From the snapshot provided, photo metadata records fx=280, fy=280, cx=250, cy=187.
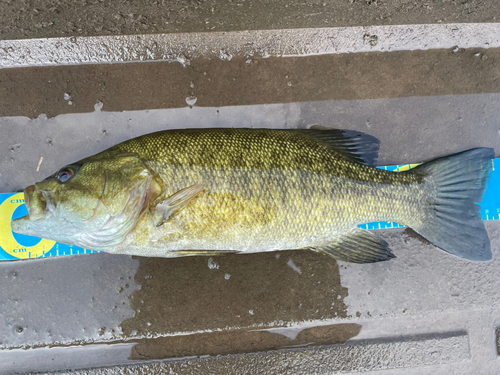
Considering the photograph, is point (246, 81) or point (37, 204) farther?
point (246, 81)

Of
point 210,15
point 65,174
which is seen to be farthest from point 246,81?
point 65,174

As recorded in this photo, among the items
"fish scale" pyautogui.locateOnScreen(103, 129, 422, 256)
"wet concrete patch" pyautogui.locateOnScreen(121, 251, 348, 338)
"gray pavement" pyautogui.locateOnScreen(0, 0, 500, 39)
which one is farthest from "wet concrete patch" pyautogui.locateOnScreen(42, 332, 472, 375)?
"gray pavement" pyautogui.locateOnScreen(0, 0, 500, 39)

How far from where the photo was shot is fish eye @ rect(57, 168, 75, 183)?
1518mm

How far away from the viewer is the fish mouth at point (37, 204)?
1475 millimetres

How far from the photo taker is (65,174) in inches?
60.0

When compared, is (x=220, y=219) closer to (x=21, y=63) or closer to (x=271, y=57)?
(x=271, y=57)

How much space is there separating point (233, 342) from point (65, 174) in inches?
63.1

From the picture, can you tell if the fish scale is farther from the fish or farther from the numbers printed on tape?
the numbers printed on tape

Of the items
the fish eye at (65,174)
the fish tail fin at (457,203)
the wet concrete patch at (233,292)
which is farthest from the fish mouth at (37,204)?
the fish tail fin at (457,203)

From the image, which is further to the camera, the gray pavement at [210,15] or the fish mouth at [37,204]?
the gray pavement at [210,15]

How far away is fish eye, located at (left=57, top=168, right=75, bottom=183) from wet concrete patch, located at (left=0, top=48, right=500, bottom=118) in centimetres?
73

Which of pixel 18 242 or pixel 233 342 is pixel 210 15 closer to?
pixel 18 242

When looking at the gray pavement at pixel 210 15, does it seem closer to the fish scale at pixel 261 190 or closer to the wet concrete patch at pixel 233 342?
the fish scale at pixel 261 190

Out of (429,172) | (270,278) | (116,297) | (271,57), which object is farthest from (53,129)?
(429,172)
